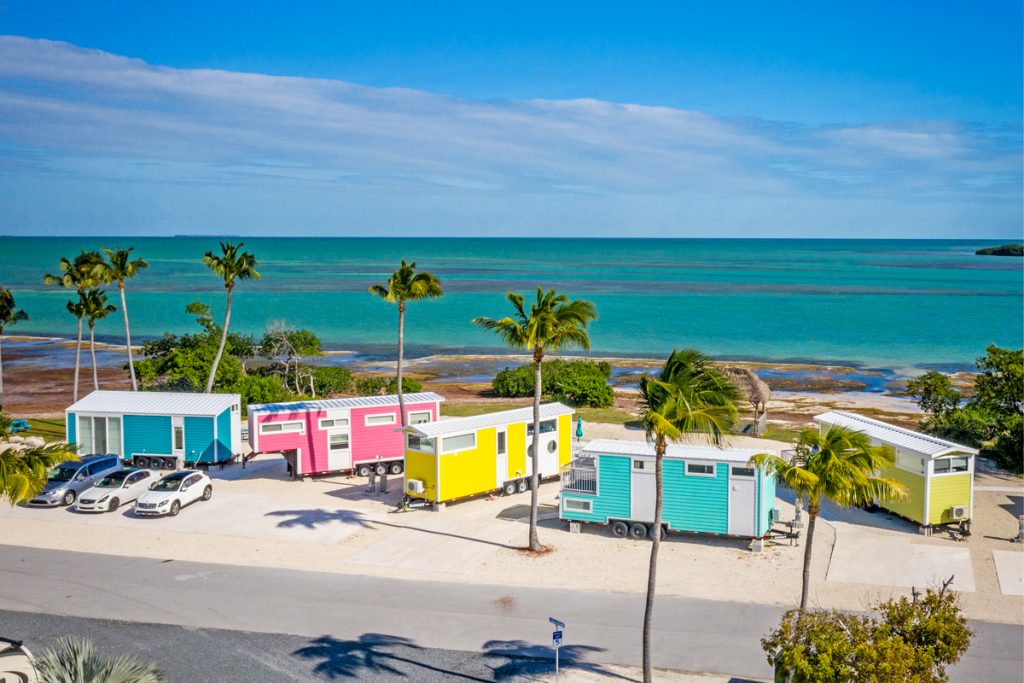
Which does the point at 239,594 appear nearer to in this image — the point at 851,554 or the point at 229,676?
the point at 229,676

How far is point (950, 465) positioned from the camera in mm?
21594

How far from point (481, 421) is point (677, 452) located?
5747mm

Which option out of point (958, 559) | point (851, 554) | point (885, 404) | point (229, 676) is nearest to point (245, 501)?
point (229, 676)

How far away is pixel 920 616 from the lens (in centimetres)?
1177

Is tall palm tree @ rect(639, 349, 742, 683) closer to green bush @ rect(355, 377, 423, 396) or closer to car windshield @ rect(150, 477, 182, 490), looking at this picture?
car windshield @ rect(150, 477, 182, 490)

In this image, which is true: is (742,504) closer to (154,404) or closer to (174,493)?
(174,493)

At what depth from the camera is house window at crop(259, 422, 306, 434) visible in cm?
2605

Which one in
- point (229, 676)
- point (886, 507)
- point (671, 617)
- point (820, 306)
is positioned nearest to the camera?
point (229, 676)

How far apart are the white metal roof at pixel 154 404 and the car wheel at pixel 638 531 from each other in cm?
1406

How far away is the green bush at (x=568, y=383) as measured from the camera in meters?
40.8

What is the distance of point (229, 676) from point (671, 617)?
778cm

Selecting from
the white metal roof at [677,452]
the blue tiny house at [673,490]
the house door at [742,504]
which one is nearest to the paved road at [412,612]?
the house door at [742,504]

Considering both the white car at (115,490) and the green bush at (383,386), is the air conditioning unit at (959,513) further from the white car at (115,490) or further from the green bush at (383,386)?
the green bush at (383,386)

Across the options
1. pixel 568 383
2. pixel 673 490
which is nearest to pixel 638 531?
pixel 673 490
